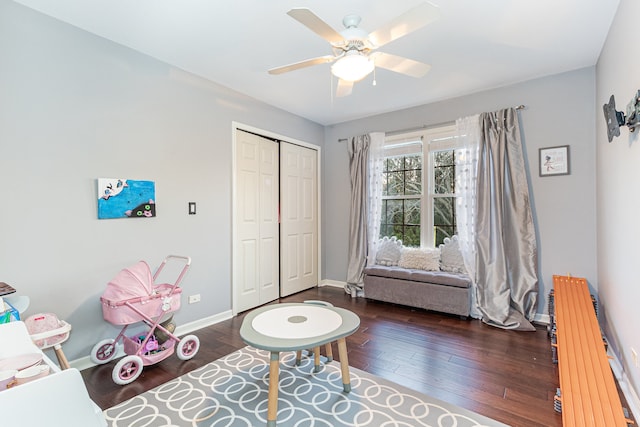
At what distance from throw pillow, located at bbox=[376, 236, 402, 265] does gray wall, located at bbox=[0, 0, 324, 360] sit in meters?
2.29

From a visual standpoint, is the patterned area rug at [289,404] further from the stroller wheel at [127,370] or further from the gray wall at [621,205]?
the gray wall at [621,205]

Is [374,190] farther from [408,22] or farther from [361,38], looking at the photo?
[408,22]

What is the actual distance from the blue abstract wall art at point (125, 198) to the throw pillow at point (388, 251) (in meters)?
2.94

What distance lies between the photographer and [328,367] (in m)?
2.45

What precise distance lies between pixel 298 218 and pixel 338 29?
2777mm

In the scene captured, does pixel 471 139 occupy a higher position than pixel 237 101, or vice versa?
pixel 237 101

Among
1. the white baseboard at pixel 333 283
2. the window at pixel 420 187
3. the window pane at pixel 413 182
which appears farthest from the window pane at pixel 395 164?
the white baseboard at pixel 333 283


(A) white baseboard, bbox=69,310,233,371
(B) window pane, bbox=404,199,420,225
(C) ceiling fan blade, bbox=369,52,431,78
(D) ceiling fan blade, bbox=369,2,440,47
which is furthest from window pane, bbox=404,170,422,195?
(A) white baseboard, bbox=69,310,233,371

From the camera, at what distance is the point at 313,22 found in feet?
5.55

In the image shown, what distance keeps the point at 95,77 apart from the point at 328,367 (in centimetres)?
306

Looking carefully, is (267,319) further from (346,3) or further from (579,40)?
(579,40)

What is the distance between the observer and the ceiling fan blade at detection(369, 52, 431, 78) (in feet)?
6.78

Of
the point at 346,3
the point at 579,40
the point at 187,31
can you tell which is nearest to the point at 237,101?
the point at 187,31

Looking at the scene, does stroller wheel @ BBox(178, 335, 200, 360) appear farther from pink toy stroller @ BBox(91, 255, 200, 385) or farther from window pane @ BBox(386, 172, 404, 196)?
window pane @ BBox(386, 172, 404, 196)
